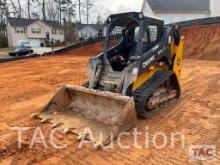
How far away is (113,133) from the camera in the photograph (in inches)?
185

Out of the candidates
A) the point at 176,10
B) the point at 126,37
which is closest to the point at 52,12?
the point at 176,10

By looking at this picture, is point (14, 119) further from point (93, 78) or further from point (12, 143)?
point (93, 78)

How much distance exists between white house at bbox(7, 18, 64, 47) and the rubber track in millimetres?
44073

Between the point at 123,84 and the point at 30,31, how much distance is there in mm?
48326

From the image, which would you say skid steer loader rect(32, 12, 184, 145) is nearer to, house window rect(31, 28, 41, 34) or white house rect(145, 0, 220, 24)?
white house rect(145, 0, 220, 24)

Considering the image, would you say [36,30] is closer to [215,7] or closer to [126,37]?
[215,7]

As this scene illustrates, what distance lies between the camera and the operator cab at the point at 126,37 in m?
5.77

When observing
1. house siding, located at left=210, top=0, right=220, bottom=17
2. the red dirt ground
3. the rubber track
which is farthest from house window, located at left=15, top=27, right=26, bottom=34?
the rubber track

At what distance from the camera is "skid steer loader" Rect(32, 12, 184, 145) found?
5.10 metres

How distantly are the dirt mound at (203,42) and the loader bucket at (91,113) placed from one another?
12.6 meters

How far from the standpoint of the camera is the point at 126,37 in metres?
6.48

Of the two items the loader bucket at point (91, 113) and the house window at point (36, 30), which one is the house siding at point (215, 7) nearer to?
the loader bucket at point (91, 113)

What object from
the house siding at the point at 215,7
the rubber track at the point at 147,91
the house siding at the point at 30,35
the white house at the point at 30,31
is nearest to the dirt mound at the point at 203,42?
the house siding at the point at 215,7

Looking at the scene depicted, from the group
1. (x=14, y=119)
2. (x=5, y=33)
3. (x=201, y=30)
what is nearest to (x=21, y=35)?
(x=5, y=33)
